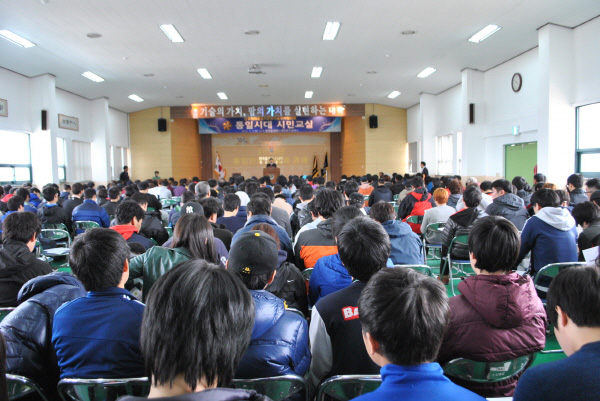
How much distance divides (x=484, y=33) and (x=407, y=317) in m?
9.75

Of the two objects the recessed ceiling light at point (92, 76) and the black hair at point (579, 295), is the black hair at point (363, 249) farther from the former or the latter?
the recessed ceiling light at point (92, 76)

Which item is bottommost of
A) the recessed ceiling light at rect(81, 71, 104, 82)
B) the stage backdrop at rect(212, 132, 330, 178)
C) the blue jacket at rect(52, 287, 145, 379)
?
the blue jacket at rect(52, 287, 145, 379)

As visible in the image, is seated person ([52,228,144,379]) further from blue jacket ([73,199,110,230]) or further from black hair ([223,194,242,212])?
blue jacket ([73,199,110,230])

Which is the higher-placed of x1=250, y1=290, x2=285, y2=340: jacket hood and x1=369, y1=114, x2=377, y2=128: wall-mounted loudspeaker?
x1=369, y1=114, x2=377, y2=128: wall-mounted loudspeaker

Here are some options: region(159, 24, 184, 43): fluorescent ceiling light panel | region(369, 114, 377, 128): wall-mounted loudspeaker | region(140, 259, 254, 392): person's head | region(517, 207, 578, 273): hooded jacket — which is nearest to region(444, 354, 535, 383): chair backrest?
region(140, 259, 254, 392): person's head

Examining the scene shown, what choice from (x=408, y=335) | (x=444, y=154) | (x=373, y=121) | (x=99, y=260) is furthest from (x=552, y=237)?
(x=373, y=121)

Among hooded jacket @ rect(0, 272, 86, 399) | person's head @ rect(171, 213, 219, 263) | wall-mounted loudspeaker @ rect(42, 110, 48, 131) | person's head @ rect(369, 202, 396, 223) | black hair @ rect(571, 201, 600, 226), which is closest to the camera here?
hooded jacket @ rect(0, 272, 86, 399)

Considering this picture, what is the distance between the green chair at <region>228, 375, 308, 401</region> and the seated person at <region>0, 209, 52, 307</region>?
1.70m

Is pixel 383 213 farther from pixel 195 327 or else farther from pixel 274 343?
pixel 195 327

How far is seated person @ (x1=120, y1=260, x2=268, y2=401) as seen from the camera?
92cm

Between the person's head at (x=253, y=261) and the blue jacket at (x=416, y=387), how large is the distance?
0.89 m

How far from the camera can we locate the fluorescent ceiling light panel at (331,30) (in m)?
8.77

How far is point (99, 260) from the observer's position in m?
1.75

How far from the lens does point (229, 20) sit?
27.3 feet
